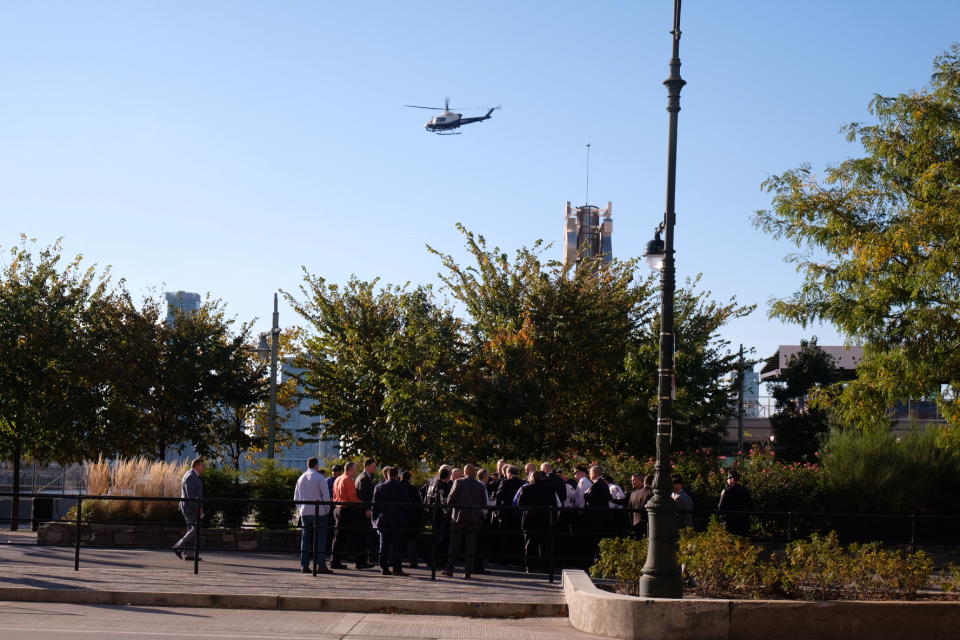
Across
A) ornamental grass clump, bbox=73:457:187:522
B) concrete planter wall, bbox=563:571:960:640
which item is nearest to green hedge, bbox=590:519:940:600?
concrete planter wall, bbox=563:571:960:640

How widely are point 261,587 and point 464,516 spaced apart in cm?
345

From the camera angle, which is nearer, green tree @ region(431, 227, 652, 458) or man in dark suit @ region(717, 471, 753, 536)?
man in dark suit @ region(717, 471, 753, 536)

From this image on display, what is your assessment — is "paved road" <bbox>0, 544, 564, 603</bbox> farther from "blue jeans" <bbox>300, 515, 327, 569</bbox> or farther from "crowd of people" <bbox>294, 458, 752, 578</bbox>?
"crowd of people" <bbox>294, 458, 752, 578</bbox>

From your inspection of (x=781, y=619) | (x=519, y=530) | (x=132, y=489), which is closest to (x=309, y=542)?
(x=519, y=530)

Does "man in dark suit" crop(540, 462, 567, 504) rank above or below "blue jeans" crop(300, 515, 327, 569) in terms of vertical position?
above

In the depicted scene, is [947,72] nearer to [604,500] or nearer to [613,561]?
[604,500]

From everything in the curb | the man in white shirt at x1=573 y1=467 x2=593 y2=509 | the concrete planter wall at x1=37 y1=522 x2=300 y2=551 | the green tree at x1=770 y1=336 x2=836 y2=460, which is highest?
the green tree at x1=770 y1=336 x2=836 y2=460

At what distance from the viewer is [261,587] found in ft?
43.7

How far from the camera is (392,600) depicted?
12477mm

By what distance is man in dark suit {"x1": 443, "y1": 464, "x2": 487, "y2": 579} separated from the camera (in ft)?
50.8

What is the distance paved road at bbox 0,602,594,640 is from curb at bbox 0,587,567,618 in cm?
23

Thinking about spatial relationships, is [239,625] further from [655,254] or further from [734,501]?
[734,501]

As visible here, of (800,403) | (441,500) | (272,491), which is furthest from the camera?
(800,403)

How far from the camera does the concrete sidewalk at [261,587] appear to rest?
12.4 metres
